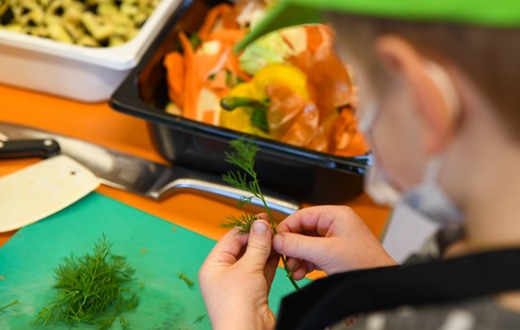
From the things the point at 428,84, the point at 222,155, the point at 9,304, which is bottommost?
the point at 9,304

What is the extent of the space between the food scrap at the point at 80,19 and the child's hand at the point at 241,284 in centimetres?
54

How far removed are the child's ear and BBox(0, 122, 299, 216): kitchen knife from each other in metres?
0.50

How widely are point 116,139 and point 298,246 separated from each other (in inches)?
18.6

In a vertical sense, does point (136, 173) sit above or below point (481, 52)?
below

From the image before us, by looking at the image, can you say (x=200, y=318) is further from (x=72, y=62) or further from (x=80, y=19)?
(x=80, y=19)

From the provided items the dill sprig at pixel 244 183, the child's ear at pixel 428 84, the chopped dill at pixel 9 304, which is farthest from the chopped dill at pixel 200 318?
the child's ear at pixel 428 84

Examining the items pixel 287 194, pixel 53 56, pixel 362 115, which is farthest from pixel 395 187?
pixel 53 56

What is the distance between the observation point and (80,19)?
39.6 inches

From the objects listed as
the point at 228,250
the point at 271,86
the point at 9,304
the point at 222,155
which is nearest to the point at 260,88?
the point at 271,86

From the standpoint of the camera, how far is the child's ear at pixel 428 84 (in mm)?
292

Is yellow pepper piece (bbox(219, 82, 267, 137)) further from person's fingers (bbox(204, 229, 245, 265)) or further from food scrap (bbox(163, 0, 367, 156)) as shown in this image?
person's fingers (bbox(204, 229, 245, 265))

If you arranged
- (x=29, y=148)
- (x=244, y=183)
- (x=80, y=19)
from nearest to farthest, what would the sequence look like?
(x=244, y=183), (x=29, y=148), (x=80, y=19)

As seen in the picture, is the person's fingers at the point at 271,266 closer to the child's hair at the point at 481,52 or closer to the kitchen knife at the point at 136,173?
the kitchen knife at the point at 136,173

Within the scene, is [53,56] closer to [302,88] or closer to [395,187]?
[302,88]
